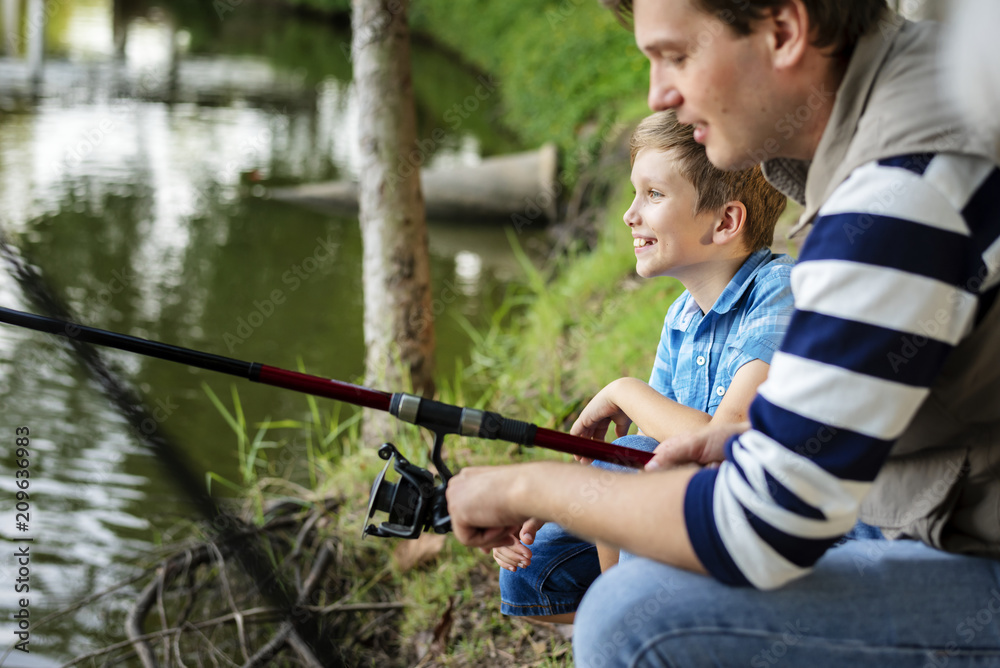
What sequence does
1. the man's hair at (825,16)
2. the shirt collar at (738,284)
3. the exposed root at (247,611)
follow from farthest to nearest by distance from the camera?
the exposed root at (247,611), the shirt collar at (738,284), the man's hair at (825,16)

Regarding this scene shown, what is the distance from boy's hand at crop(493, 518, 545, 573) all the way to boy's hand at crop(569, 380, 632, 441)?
22 cm

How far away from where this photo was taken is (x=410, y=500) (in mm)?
1446

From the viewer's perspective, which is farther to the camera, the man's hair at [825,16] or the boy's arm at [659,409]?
the boy's arm at [659,409]

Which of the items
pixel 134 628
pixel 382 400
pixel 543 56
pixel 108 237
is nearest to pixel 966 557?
pixel 382 400

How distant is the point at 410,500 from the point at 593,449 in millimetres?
291

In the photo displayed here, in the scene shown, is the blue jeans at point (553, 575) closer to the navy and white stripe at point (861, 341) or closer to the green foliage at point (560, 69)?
the navy and white stripe at point (861, 341)

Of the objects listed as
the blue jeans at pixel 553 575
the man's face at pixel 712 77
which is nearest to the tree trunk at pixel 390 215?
the blue jeans at pixel 553 575

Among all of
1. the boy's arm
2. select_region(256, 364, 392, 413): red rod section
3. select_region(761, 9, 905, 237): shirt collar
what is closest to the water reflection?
select_region(256, 364, 392, 413): red rod section

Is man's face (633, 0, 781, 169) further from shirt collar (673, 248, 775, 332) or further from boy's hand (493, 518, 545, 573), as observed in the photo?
boy's hand (493, 518, 545, 573)

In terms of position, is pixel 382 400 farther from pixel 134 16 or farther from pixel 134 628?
pixel 134 16

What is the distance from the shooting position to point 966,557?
3.93 ft

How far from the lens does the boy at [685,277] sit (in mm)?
1722

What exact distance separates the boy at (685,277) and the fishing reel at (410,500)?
332 millimetres

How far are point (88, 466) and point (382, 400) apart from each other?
2744 millimetres
